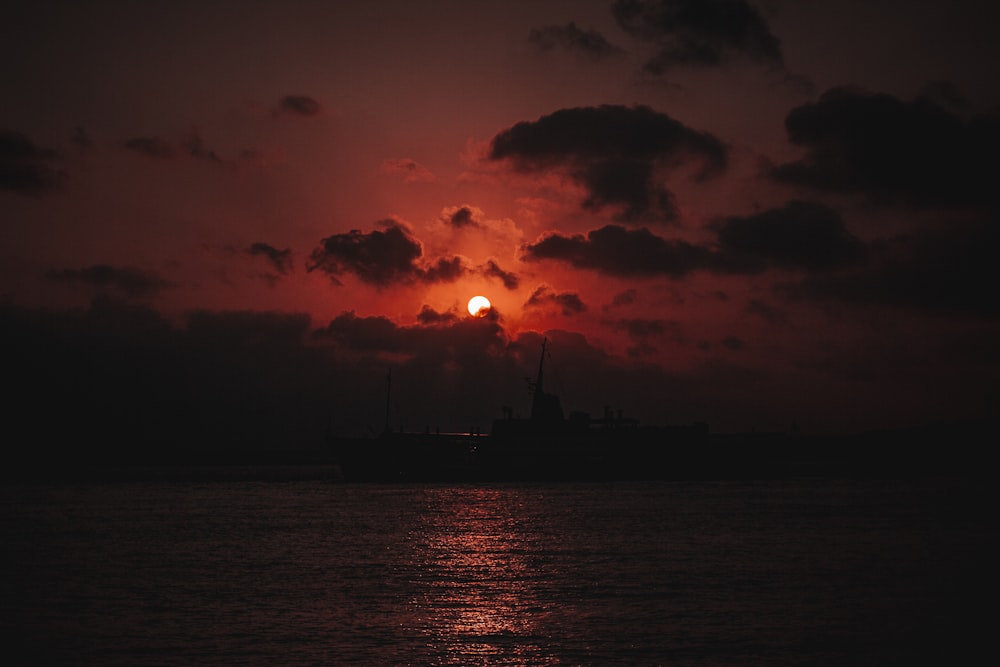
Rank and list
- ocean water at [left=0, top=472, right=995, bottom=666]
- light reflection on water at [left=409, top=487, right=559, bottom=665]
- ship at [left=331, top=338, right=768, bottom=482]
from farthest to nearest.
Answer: ship at [left=331, top=338, right=768, bottom=482]
ocean water at [left=0, top=472, right=995, bottom=666]
light reflection on water at [left=409, top=487, right=559, bottom=665]

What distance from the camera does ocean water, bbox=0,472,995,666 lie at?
2895 cm

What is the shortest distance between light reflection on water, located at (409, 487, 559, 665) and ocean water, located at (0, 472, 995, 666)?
145 millimetres

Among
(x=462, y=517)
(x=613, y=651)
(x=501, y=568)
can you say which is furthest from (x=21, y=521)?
(x=613, y=651)

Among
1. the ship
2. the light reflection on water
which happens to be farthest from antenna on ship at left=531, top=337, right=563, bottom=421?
the light reflection on water

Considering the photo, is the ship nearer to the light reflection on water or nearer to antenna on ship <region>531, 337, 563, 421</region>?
antenna on ship <region>531, 337, 563, 421</region>

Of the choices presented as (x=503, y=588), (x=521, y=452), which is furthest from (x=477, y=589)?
(x=521, y=452)

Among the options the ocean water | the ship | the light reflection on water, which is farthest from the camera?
the ship

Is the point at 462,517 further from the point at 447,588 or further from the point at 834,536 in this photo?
the point at 447,588

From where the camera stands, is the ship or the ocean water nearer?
the ocean water

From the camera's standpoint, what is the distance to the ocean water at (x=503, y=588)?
95.0 ft

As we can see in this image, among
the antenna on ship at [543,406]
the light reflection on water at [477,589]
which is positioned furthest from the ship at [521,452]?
the light reflection on water at [477,589]

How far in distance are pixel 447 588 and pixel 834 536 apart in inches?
1221

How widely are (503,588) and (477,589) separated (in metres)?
1.09

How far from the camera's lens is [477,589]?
133 ft
